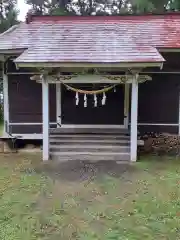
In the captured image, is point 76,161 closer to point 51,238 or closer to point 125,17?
point 51,238

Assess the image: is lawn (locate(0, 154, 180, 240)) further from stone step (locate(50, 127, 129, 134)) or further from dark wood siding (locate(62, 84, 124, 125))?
dark wood siding (locate(62, 84, 124, 125))

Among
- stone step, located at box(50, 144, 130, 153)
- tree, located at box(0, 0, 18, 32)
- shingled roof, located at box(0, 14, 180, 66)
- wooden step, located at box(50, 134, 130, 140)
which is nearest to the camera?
shingled roof, located at box(0, 14, 180, 66)

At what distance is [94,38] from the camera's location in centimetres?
969

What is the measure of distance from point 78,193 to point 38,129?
451cm

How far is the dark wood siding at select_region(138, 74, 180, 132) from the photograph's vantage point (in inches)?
395

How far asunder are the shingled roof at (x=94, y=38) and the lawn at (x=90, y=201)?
102 inches

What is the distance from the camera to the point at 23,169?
7.86m

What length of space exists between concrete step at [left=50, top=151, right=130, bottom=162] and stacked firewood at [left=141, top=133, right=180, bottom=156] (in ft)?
3.30

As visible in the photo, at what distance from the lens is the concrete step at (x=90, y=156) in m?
8.67

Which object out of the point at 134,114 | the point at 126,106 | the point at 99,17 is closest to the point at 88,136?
the point at 126,106

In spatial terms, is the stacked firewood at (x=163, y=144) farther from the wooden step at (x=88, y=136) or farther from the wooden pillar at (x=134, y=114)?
the wooden pillar at (x=134, y=114)

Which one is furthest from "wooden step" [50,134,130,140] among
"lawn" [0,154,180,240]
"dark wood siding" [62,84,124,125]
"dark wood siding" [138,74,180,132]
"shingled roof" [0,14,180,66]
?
"shingled roof" [0,14,180,66]

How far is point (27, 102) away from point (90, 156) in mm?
2835

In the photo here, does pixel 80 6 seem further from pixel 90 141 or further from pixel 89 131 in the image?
pixel 90 141
